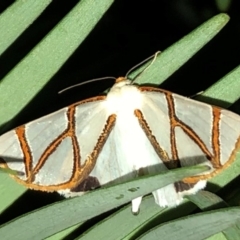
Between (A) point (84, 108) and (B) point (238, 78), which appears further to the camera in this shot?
(A) point (84, 108)

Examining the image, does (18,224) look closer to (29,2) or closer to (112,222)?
(112,222)

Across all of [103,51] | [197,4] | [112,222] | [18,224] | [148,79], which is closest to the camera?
[18,224]

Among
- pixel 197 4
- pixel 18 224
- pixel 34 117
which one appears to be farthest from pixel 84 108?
pixel 197 4

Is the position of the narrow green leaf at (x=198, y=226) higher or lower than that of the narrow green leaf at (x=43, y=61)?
lower

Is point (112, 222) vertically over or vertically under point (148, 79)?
under

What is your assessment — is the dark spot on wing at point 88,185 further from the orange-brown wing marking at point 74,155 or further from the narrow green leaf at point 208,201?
the narrow green leaf at point 208,201

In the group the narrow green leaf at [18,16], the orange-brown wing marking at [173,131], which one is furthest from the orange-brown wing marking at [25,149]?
the orange-brown wing marking at [173,131]

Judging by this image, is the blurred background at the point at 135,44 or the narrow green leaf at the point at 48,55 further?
the blurred background at the point at 135,44
